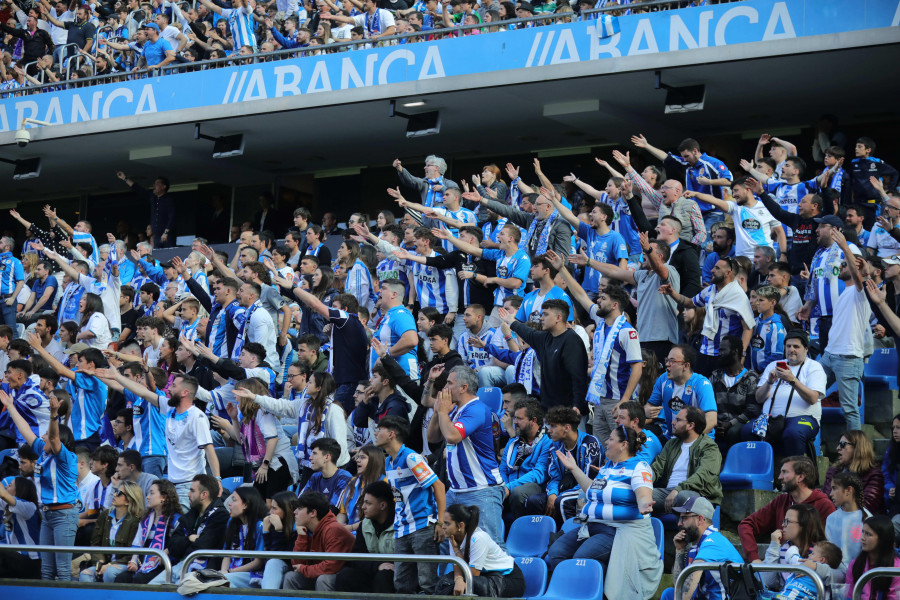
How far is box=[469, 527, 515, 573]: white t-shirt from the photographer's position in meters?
6.86

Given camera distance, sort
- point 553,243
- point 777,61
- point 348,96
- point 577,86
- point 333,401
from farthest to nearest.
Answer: point 348,96
point 577,86
point 777,61
point 553,243
point 333,401

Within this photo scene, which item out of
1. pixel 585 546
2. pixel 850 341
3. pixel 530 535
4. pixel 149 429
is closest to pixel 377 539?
pixel 530 535

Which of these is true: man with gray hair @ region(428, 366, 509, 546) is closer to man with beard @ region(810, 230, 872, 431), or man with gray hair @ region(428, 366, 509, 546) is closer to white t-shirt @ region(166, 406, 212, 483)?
white t-shirt @ region(166, 406, 212, 483)

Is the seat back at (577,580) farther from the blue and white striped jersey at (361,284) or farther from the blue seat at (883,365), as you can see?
the blue and white striped jersey at (361,284)

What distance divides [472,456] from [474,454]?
0.02 meters

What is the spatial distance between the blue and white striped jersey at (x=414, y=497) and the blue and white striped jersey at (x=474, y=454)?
0.22 meters

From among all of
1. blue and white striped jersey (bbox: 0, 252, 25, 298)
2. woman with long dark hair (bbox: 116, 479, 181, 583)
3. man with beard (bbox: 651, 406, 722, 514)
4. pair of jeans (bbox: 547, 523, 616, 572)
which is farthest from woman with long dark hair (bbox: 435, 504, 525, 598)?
blue and white striped jersey (bbox: 0, 252, 25, 298)

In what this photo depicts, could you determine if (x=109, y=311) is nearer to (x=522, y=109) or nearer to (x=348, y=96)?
(x=348, y=96)

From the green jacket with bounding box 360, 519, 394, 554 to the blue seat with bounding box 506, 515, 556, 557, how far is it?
820 millimetres

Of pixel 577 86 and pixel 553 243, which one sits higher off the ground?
pixel 577 86

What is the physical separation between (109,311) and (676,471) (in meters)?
8.21

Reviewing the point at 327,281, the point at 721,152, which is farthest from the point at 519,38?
the point at 327,281

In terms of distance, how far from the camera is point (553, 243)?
36.9ft

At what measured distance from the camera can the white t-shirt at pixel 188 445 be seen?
A: 30.7 feet
